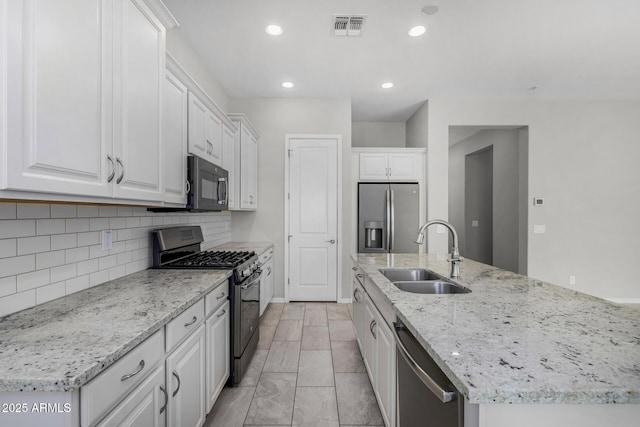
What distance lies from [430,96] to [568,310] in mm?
3735

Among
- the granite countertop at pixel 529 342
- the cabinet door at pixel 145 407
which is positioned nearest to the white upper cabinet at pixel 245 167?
the cabinet door at pixel 145 407

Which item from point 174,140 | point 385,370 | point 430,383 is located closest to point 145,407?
point 430,383

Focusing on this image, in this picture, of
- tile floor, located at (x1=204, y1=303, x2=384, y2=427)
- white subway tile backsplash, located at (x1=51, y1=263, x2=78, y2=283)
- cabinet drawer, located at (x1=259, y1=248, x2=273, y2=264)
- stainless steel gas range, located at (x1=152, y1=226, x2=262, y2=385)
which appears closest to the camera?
white subway tile backsplash, located at (x1=51, y1=263, x2=78, y2=283)

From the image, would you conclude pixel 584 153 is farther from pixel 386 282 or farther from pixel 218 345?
pixel 218 345

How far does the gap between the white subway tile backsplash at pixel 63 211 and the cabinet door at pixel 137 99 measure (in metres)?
0.35

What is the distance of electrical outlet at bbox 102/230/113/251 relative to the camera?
1.72 m

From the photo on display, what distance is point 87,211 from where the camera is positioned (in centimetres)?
160

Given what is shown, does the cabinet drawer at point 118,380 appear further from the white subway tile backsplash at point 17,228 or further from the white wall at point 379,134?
the white wall at point 379,134

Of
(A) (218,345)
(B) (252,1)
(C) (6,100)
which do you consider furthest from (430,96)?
(C) (6,100)

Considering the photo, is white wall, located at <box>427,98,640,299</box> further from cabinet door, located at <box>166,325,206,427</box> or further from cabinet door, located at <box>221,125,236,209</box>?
cabinet door, located at <box>166,325,206,427</box>

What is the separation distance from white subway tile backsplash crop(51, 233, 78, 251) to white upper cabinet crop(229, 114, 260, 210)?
166 cm

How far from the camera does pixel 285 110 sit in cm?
429

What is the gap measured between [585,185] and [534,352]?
4.85m

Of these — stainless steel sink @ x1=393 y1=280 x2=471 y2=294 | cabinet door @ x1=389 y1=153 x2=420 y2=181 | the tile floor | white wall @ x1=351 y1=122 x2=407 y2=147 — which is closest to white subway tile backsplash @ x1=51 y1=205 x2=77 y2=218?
the tile floor
